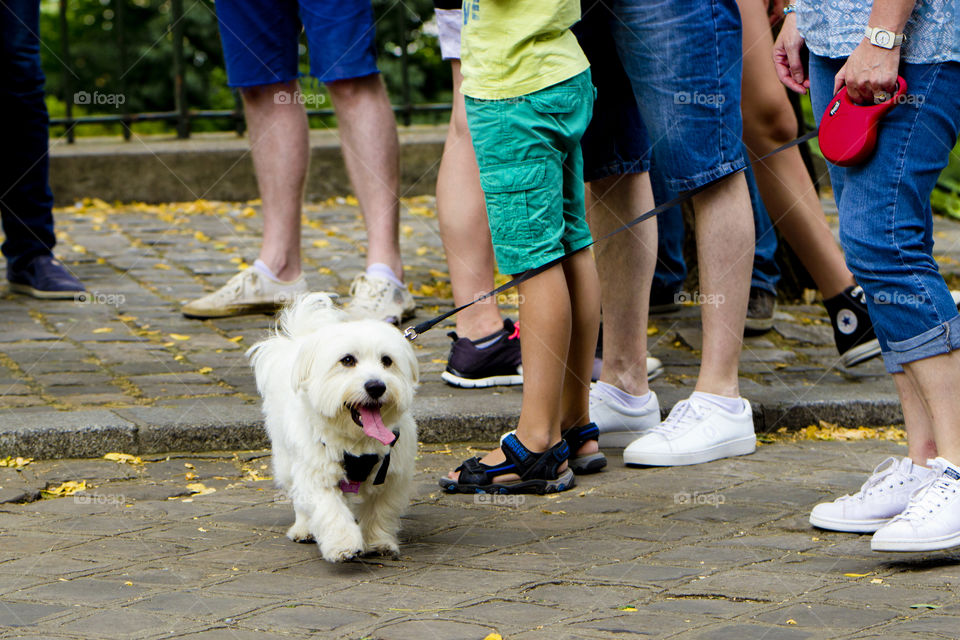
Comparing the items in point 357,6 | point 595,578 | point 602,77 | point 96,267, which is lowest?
point 595,578

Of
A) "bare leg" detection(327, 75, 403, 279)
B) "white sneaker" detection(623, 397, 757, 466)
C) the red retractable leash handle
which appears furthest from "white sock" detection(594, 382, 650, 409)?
"bare leg" detection(327, 75, 403, 279)

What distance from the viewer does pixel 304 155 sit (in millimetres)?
5656

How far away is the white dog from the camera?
3.04 m

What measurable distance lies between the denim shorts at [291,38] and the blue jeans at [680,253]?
4.75 ft

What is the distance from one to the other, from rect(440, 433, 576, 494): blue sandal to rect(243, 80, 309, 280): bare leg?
2241 millimetres

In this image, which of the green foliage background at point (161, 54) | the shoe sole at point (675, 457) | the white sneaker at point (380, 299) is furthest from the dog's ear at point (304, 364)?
the green foliage background at point (161, 54)

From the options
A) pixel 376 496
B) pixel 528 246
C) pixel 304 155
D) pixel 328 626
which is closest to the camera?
pixel 328 626

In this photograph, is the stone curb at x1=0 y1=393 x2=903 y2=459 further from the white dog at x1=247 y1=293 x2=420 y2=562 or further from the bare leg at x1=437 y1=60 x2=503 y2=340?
the white dog at x1=247 y1=293 x2=420 y2=562

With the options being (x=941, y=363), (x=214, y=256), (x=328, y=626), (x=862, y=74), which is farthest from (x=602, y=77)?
(x=214, y=256)

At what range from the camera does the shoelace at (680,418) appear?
404 centimetres

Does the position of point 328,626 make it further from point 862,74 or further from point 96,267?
point 96,267

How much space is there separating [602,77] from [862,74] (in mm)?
1268

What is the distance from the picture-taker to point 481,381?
4613 mm

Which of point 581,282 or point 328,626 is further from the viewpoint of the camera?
point 581,282
